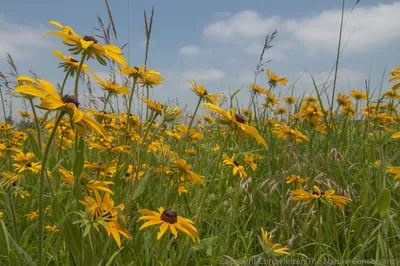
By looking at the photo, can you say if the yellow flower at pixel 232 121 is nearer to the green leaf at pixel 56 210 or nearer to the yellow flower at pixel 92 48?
the yellow flower at pixel 92 48

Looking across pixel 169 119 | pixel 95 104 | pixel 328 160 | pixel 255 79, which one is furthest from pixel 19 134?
pixel 328 160

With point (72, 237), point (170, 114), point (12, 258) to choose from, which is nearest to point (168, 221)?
point (72, 237)

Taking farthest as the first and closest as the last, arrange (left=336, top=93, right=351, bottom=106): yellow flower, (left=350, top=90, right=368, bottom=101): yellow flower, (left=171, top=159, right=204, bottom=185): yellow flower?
1. (left=350, top=90, right=368, bottom=101): yellow flower
2. (left=336, top=93, right=351, bottom=106): yellow flower
3. (left=171, top=159, right=204, bottom=185): yellow flower

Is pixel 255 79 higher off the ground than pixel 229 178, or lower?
higher

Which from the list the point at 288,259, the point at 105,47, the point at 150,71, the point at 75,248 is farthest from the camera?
the point at 150,71

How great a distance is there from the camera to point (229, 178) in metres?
2.61

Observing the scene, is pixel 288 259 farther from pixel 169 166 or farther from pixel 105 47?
pixel 105 47

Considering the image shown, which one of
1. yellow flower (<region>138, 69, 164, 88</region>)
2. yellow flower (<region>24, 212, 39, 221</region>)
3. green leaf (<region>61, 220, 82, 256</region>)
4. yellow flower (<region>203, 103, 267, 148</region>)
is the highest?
yellow flower (<region>138, 69, 164, 88</region>)

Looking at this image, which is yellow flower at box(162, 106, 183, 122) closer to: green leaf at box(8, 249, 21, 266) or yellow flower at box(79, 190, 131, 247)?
yellow flower at box(79, 190, 131, 247)

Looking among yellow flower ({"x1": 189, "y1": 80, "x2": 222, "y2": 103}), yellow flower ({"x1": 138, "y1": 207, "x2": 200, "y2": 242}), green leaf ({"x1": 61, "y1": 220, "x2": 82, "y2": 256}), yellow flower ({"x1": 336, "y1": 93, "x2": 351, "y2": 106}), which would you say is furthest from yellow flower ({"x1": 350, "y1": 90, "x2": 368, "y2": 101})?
green leaf ({"x1": 61, "y1": 220, "x2": 82, "y2": 256})

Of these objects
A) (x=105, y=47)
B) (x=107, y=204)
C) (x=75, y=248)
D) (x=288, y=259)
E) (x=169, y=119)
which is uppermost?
(x=105, y=47)

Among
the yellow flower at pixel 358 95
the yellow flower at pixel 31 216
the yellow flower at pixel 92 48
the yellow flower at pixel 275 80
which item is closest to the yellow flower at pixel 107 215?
the yellow flower at pixel 92 48

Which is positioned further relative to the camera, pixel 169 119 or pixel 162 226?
pixel 169 119

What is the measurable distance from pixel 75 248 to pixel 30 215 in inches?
30.2
